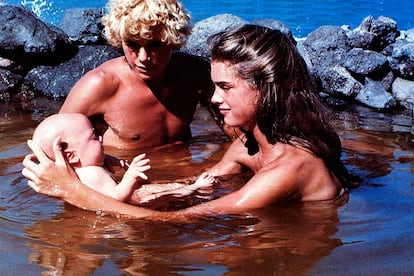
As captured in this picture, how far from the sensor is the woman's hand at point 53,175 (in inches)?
141

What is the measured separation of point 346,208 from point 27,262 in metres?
1.88

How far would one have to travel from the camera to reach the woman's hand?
3590 mm

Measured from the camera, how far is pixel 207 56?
8.49 meters

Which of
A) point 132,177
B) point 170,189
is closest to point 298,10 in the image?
point 170,189

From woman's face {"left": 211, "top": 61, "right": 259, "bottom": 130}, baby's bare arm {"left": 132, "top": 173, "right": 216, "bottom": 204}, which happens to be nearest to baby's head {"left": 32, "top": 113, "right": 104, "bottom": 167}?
baby's bare arm {"left": 132, "top": 173, "right": 216, "bottom": 204}

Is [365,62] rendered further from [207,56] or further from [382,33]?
[207,56]

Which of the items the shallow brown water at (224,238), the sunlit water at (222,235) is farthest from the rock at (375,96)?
the shallow brown water at (224,238)

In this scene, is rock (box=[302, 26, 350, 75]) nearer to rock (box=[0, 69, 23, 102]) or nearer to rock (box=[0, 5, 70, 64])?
rock (box=[0, 5, 70, 64])

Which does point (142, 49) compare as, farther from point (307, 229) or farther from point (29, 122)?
point (29, 122)

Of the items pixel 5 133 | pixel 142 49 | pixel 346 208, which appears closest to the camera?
pixel 346 208

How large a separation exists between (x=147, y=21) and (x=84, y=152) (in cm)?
115

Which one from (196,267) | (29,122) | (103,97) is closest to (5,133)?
(29,122)

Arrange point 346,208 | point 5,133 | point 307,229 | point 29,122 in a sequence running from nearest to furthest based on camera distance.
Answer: point 307,229, point 346,208, point 5,133, point 29,122

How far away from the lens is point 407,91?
7645 mm
